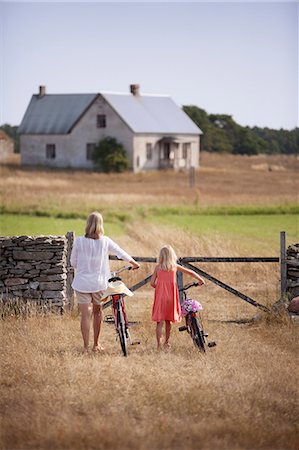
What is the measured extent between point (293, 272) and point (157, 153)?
140ft

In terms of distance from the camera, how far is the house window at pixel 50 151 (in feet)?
189

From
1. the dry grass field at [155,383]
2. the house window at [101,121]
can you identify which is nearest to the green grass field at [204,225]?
the dry grass field at [155,383]

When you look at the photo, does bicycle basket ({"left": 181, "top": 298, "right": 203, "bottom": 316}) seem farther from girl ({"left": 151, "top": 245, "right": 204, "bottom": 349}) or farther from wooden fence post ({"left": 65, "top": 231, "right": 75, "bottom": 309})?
wooden fence post ({"left": 65, "top": 231, "right": 75, "bottom": 309})

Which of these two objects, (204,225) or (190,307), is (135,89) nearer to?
(204,225)

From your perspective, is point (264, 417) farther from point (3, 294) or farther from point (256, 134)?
point (256, 134)

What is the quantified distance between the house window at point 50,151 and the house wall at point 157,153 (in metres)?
5.89

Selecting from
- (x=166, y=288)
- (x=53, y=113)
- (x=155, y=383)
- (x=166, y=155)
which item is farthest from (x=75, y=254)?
(x=53, y=113)

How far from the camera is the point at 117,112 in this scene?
5528 cm

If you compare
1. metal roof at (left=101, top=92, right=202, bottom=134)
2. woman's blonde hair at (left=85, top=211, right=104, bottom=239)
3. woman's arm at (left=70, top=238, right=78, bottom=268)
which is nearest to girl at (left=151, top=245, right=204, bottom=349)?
Answer: woman's blonde hair at (left=85, top=211, right=104, bottom=239)

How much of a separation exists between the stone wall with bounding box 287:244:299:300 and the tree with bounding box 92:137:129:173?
3908 centimetres

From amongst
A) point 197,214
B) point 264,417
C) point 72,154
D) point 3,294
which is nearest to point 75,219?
point 197,214

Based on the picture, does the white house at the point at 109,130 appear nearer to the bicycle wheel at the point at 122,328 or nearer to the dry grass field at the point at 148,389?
the dry grass field at the point at 148,389

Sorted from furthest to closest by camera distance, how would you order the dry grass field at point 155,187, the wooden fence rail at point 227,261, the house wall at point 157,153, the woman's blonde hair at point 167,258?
the house wall at point 157,153, the dry grass field at point 155,187, the wooden fence rail at point 227,261, the woman's blonde hair at point 167,258

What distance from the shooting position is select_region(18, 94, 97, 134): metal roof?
5775 centimetres
